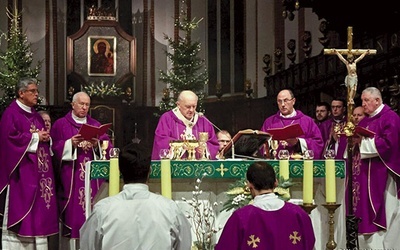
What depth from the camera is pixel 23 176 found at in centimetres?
834

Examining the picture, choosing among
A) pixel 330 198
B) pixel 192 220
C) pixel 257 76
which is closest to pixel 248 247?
pixel 330 198

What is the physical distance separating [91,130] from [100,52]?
10.6 metres

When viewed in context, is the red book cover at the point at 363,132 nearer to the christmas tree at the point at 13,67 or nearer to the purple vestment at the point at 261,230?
the purple vestment at the point at 261,230

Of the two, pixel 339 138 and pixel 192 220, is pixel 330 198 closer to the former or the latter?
pixel 192 220

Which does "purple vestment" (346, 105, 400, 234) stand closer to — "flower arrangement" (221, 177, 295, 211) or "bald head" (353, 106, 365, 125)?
"bald head" (353, 106, 365, 125)

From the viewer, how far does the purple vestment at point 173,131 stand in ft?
26.9

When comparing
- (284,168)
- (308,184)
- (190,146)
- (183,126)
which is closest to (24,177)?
(183,126)

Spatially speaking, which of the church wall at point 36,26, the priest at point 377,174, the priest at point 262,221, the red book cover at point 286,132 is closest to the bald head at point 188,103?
the red book cover at point 286,132

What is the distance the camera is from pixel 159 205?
414 centimetres

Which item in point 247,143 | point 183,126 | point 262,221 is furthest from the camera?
point 183,126

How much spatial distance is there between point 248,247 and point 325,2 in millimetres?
6553

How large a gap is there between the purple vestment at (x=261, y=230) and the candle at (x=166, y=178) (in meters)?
Result: 1.67

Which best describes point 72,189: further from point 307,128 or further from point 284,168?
point 284,168

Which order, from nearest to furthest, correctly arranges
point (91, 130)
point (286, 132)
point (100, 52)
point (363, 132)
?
point (286, 132), point (363, 132), point (91, 130), point (100, 52)
